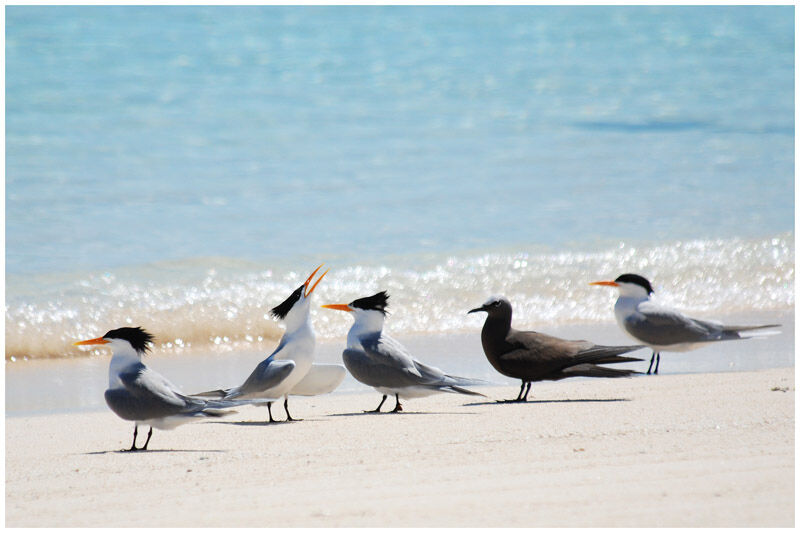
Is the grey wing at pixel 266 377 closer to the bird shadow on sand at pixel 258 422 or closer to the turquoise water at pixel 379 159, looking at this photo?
the bird shadow on sand at pixel 258 422

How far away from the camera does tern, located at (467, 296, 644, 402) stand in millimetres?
5352

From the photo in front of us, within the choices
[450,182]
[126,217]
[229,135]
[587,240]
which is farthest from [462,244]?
[229,135]

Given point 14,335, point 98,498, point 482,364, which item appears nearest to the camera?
point 98,498

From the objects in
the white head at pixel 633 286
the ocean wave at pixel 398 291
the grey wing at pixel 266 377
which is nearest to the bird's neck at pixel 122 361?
the grey wing at pixel 266 377

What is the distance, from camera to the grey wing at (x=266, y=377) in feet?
16.1

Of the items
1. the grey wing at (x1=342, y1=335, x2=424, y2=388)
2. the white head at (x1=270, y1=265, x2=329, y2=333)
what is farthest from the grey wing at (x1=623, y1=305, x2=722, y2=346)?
the white head at (x1=270, y1=265, x2=329, y2=333)

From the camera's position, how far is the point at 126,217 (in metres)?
10.6

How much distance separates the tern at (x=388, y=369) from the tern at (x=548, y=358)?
1.12ft

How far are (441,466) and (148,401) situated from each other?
4.32ft

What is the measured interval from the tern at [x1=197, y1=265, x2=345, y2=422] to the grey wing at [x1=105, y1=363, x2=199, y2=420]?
0.45 m

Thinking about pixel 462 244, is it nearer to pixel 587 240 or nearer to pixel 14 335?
pixel 587 240

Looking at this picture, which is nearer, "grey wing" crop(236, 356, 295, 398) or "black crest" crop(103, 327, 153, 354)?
"black crest" crop(103, 327, 153, 354)

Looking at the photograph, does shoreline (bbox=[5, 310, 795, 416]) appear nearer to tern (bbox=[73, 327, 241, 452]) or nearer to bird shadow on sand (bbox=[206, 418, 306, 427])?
bird shadow on sand (bbox=[206, 418, 306, 427])

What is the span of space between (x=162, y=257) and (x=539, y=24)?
13965mm
